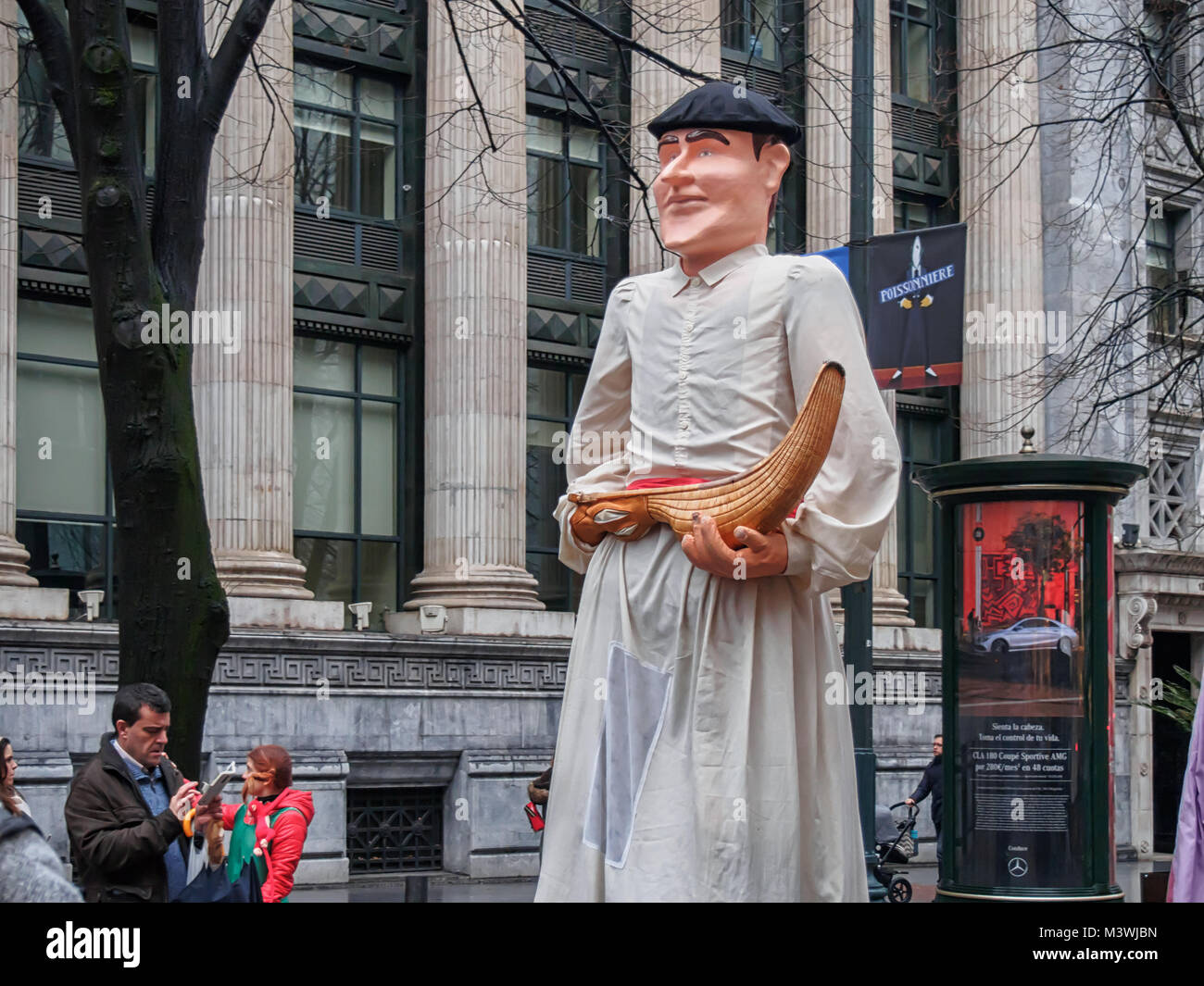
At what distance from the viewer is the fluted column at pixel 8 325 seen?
20.6 metres

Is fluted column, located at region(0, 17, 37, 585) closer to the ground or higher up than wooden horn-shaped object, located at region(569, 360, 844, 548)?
higher up

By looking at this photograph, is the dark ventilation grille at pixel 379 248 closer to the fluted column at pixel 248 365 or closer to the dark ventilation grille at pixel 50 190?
the fluted column at pixel 248 365

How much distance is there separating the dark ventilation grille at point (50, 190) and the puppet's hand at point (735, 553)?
58.8ft

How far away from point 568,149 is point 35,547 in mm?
9301

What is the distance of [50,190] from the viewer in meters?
22.3

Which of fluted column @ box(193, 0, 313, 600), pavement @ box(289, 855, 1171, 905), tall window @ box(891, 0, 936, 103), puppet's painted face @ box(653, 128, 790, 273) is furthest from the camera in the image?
tall window @ box(891, 0, 936, 103)

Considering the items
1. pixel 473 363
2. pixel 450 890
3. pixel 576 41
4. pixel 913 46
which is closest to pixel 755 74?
pixel 576 41

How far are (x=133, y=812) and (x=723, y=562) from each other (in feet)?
11.5

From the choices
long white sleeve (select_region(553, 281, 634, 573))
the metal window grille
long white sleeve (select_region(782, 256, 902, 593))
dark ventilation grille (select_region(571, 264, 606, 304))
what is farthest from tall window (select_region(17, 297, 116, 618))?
the metal window grille

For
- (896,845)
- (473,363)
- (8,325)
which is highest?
(8,325)

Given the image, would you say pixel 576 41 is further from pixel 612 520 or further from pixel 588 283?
pixel 612 520

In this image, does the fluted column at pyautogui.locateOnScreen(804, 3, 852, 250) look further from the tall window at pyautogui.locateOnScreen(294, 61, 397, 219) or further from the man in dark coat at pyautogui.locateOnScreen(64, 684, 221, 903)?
the man in dark coat at pyautogui.locateOnScreen(64, 684, 221, 903)

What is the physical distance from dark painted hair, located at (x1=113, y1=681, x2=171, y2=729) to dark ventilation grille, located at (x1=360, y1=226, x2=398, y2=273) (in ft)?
57.6

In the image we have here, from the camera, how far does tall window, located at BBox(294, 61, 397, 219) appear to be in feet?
81.5
